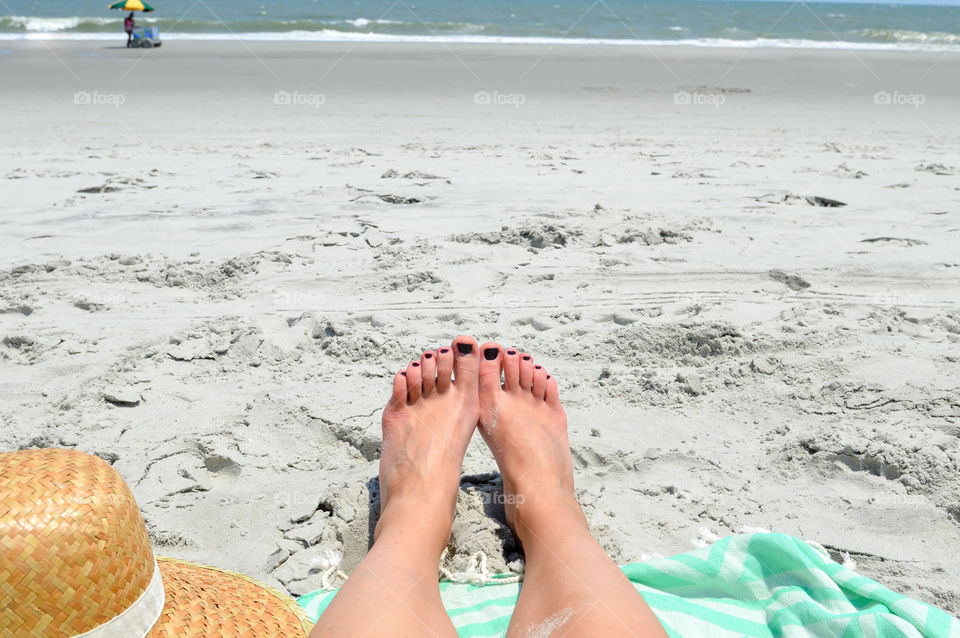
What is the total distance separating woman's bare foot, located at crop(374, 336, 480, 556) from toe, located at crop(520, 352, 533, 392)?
0.46 ft

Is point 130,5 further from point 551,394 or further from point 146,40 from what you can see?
point 551,394

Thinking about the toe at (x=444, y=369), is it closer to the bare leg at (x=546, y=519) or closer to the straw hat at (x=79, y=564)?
the bare leg at (x=546, y=519)

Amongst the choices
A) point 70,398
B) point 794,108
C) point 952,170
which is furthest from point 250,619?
point 794,108

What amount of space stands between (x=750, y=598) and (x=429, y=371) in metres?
1.05

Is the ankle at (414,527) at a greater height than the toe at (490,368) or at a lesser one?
lesser

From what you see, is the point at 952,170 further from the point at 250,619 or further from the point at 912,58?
the point at 912,58

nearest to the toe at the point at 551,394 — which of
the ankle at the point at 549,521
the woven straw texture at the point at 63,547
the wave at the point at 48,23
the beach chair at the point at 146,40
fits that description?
the ankle at the point at 549,521

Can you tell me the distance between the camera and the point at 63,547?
975 mm

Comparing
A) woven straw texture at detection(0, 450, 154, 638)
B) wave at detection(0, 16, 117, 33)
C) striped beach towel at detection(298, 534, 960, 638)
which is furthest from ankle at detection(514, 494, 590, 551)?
wave at detection(0, 16, 117, 33)

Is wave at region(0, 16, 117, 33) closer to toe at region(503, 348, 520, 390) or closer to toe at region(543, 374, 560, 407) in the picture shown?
toe at region(503, 348, 520, 390)

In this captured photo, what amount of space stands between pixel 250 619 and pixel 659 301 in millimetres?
2073

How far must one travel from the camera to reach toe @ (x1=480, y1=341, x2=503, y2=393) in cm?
222

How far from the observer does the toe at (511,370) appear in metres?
2.24

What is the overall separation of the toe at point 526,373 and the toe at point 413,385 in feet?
1.03
